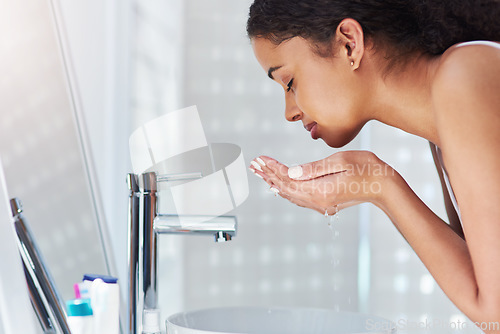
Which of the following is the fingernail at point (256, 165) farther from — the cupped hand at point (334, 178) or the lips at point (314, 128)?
the lips at point (314, 128)

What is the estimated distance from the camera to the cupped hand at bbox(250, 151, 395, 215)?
61 centimetres

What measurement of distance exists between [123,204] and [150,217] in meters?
0.49

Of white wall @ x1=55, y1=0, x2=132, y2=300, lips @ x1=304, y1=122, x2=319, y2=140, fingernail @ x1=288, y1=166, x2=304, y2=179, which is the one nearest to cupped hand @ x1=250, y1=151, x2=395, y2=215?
fingernail @ x1=288, y1=166, x2=304, y2=179

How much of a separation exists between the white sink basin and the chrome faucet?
6 centimetres

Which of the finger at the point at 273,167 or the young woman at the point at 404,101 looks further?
the finger at the point at 273,167

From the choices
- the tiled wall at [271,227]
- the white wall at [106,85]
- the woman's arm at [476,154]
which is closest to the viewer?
the woman's arm at [476,154]

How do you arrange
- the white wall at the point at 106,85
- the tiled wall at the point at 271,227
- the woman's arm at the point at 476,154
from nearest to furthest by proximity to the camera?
the woman's arm at the point at 476,154 → the white wall at the point at 106,85 → the tiled wall at the point at 271,227

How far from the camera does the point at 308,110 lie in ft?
2.27

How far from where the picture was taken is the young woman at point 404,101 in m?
0.54

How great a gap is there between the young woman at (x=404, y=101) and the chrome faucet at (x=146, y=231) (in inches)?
4.1

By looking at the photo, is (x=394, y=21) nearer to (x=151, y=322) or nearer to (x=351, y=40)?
(x=351, y=40)

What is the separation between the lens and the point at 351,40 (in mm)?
644

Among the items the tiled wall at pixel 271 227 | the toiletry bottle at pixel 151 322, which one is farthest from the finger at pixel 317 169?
the tiled wall at pixel 271 227

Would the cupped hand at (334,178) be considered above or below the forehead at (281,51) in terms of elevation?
below
